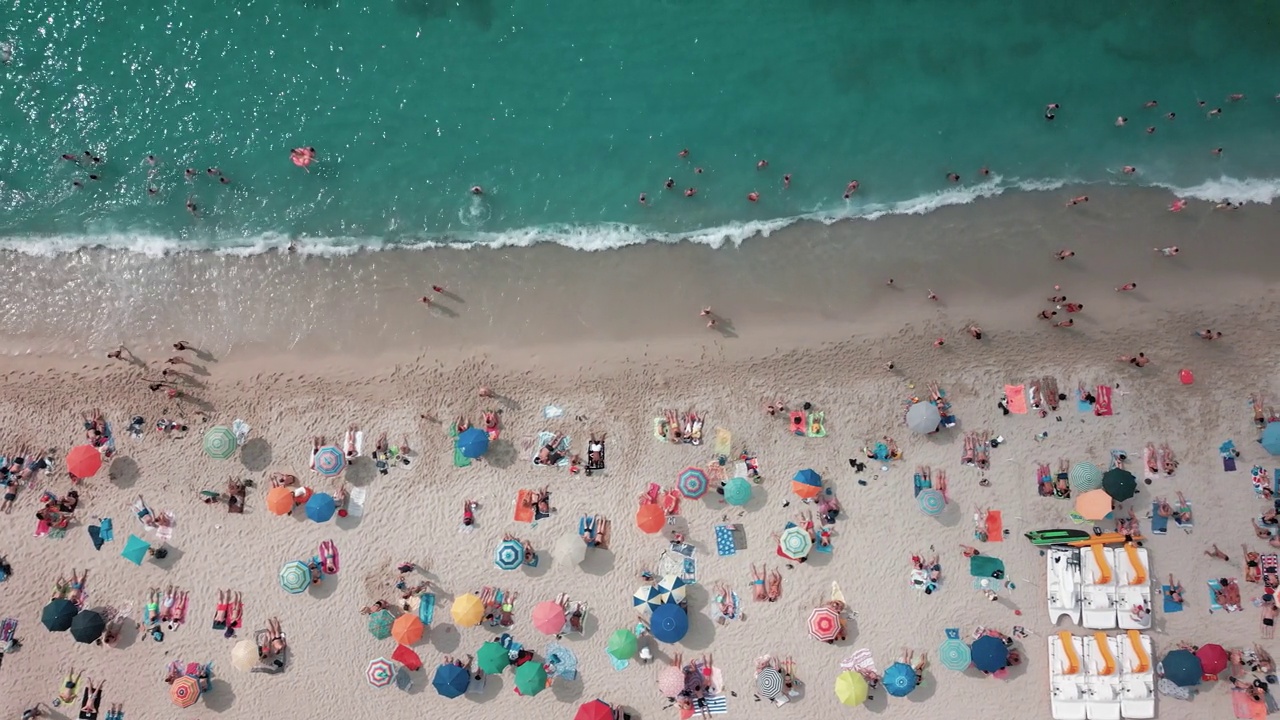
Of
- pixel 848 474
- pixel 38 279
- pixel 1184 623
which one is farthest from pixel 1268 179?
pixel 38 279

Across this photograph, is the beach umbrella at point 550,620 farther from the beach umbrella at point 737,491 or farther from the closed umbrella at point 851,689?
the closed umbrella at point 851,689

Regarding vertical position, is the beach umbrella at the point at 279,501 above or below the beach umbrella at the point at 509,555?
above

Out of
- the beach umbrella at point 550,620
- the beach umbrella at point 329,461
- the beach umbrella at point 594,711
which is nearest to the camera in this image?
the beach umbrella at point 594,711

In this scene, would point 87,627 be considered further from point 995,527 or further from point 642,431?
point 995,527

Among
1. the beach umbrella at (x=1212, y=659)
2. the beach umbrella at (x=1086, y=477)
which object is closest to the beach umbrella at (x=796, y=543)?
the beach umbrella at (x=1086, y=477)

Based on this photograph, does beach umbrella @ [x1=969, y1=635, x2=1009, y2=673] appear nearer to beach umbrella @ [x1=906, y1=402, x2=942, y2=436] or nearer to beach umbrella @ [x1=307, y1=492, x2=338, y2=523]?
beach umbrella @ [x1=906, y1=402, x2=942, y2=436]

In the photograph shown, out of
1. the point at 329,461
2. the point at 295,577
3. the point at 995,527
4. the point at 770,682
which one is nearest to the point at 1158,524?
the point at 995,527
